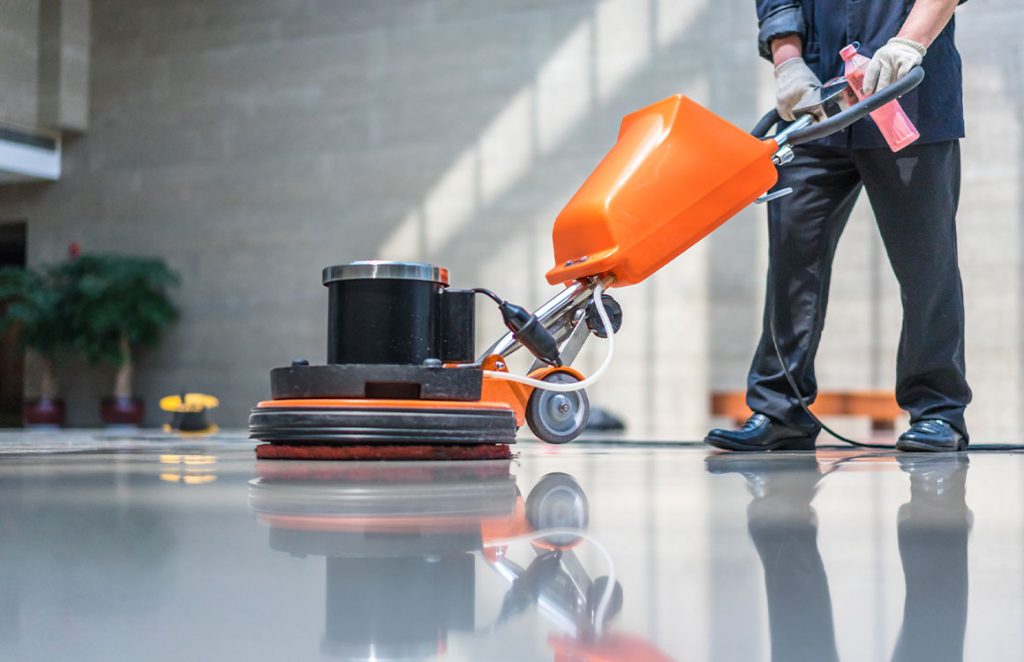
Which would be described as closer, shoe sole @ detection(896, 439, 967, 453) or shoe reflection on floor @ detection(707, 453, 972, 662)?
shoe reflection on floor @ detection(707, 453, 972, 662)

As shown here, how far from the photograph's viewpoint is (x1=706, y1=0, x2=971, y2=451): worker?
168 centimetres

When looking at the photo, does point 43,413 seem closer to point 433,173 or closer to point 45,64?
point 45,64

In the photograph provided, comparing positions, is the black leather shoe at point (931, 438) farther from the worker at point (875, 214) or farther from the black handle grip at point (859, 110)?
the black handle grip at point (859, 110)

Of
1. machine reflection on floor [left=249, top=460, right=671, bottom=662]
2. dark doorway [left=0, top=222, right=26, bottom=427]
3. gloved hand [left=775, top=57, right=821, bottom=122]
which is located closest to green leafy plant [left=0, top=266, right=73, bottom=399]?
dark doorway [left=0, top=222, right=26, bottom=427]

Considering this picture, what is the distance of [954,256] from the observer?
1717 millimetres

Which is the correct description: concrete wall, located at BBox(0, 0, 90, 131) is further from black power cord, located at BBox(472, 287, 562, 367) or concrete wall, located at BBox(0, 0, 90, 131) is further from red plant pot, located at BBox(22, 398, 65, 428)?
black power cord, located at BBox(472, 287, 562, 367)

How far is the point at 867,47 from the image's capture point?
1718mm

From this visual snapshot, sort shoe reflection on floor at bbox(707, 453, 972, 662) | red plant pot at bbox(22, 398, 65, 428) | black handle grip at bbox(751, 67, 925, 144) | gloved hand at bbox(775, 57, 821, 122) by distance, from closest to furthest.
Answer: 1. shoe reflection on floor at bbox(707, 453, 972, 662)
2. black handle grip at bbox(751, 67, 925, 144)
3. gloved hand at bbox(775, 57, 821, 122)
4. red plant pot at bbox(22, 398, 65, 428)

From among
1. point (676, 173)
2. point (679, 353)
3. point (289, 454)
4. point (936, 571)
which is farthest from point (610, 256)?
point (679, 353)

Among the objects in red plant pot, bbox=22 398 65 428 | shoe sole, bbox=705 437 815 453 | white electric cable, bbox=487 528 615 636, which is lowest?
red plant pot, bbox=22 398 65 428

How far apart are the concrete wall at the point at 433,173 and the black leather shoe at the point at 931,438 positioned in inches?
107

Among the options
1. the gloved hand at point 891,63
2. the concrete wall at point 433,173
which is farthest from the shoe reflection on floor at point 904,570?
the concrete wall at point 433,173

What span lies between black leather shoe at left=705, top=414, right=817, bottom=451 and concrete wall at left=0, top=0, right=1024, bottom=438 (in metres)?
2.62

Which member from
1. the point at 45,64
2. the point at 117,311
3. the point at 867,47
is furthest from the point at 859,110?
the point at 45,64
